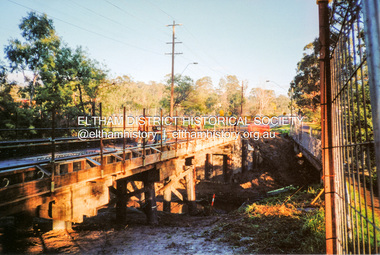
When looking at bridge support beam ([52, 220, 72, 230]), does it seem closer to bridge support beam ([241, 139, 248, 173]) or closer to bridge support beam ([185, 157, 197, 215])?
bridge support beam ([185, 157, 197, 215])

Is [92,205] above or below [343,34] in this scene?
below

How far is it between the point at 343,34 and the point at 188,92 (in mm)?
33830

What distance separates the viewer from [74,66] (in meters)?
16.6

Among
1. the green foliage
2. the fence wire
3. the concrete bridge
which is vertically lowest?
the green foliage

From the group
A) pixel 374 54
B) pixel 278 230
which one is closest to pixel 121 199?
pixel 278 230

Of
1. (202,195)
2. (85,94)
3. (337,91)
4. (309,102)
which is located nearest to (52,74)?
(85,94)

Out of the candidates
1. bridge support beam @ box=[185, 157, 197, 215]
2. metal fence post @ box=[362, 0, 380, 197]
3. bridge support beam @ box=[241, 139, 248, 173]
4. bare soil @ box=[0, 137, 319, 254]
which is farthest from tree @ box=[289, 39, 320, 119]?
metal fence post @ box=[362, 0, 380, 197]

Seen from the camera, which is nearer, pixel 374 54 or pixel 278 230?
pixel 374 54

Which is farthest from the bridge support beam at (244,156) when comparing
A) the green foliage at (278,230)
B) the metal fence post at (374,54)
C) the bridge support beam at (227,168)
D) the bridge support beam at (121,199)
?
the metal fence post at (374,54)

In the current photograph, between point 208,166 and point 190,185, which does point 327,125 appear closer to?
point 190,185

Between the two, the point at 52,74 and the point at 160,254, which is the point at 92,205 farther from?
the point at 52,74

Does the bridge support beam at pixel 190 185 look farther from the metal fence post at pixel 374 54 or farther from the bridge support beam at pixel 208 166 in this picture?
the metal fence post at pixel 374 54

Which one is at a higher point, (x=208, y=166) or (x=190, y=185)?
(x=190, y=185)

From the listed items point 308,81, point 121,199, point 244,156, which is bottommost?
point 244,156
